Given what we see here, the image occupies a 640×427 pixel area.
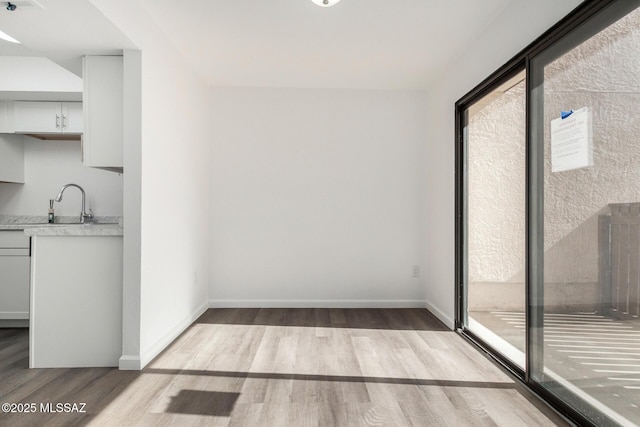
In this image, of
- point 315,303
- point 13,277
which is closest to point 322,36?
point 315,303

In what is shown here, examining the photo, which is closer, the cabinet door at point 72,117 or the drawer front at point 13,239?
the drawer front at point 13,239

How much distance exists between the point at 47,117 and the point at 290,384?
12.0 feet

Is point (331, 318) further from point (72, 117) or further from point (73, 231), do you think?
point (72, 117)

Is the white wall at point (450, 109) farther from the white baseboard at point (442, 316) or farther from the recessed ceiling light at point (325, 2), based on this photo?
the recessed ceiling light at point (325, 2)

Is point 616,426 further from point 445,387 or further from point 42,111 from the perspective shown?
point 42,111

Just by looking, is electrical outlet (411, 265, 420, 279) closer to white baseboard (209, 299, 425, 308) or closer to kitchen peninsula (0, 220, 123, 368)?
white baseboard (209, 299, 425, 308)

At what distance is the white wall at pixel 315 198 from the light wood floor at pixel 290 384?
3.40 feet

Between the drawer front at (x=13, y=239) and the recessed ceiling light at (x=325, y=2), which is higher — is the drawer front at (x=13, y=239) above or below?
below

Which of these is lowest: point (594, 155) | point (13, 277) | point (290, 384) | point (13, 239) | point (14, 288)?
point (290, 384)

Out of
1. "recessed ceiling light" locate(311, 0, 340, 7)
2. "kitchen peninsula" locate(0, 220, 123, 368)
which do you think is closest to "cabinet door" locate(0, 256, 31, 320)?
"kitchen peninsula" locate(0, 220, 123, 368)

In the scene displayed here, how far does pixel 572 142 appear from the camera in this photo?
87.0 inches

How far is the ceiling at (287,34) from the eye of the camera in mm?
2719

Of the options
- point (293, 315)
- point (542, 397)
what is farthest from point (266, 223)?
point (542, 397)

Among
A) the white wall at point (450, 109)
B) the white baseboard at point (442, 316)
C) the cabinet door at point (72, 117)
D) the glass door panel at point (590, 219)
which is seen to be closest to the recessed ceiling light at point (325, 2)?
the white wall at point (450, 109)
